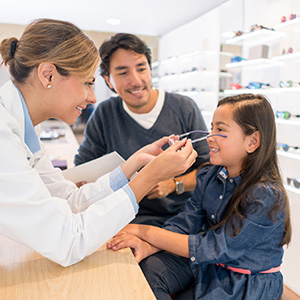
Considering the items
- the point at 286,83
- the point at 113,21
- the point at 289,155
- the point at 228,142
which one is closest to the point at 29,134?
the point at 228,142

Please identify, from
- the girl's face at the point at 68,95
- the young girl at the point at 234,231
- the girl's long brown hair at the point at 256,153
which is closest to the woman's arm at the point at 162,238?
the young girl at the point at 234,231

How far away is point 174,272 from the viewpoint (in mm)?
1200

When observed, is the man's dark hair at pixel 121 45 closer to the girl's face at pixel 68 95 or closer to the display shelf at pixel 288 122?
the girl's face at pixel 68 95

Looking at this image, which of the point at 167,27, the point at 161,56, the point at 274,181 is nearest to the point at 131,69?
Result: the point at 274,181

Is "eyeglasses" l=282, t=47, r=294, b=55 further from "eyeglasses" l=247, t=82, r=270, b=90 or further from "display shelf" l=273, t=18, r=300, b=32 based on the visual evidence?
"eyeglasses" l=247, t=82, r=270, b=90

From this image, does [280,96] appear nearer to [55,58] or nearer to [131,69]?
[131,69]

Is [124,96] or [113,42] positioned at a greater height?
[113,42]

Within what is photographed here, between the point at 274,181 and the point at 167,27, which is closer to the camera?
the point at 274,181

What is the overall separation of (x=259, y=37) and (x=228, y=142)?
2561mm

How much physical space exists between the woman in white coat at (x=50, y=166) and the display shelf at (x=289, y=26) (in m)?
2.36

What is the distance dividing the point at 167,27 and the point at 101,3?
2.18 metres

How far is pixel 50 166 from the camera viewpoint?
3.97 ft

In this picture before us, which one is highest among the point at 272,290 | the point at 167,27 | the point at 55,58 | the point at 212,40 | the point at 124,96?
the point at 167,27

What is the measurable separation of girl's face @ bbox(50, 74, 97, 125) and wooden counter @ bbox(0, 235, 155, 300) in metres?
Answer: 0.49
